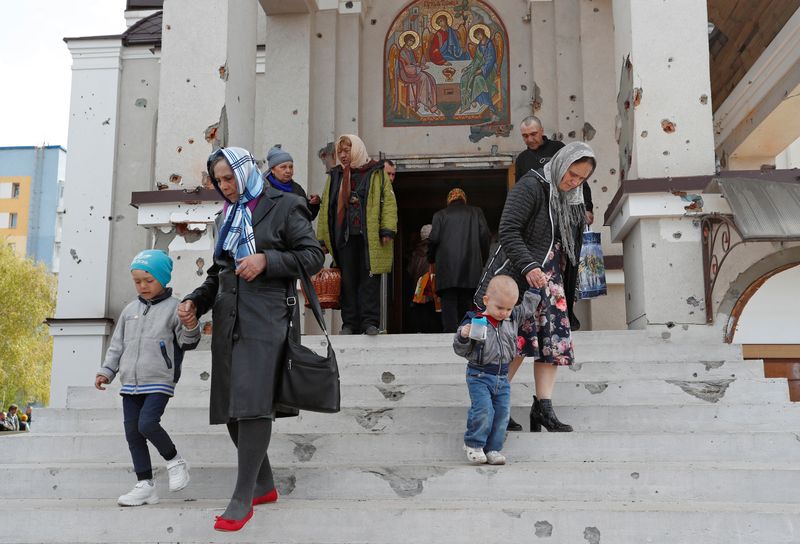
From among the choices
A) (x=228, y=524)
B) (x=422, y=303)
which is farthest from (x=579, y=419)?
(x=422, y=303)

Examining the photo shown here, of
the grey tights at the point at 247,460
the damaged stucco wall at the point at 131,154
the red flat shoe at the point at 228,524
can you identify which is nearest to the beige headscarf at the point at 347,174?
the grey tights at the point at 247,460

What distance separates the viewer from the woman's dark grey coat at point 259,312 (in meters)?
3.64

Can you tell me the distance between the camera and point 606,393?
16.9ft

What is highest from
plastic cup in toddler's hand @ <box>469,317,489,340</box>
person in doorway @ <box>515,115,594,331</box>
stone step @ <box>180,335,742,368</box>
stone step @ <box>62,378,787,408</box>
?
person in doorway @ <box>515,115,594,331</box>

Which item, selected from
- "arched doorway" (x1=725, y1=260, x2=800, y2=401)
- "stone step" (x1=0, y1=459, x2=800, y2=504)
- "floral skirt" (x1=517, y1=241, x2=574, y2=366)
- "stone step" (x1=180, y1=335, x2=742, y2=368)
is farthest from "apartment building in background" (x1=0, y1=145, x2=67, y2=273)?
"floral skirt" (x1=517, y1=241, x2=574, y2=366)

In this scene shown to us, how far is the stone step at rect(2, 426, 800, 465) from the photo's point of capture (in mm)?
4324

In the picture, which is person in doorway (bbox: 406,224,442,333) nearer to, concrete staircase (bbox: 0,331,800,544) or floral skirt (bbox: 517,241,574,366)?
concrete staircase (bbox: 0,331,800,544)

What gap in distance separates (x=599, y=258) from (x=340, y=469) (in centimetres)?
351

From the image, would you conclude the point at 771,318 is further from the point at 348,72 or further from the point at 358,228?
the point at 348,72

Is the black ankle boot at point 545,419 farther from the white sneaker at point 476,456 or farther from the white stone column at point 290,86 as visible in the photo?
the white stone column at point 290,86

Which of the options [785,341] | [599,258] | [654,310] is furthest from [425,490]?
[785,341]

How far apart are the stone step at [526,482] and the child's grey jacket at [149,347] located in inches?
20.2

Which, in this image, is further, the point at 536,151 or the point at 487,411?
the point at 536,151

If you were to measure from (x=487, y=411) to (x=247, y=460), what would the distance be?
1.26 m
